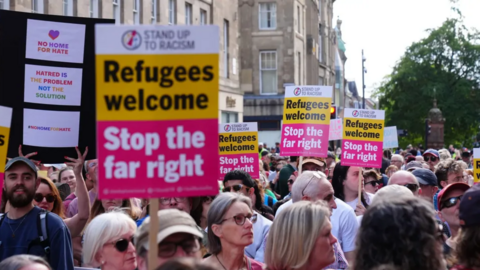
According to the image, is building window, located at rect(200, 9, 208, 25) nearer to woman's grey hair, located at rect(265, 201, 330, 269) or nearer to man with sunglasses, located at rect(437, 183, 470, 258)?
man with sunglasses, located at rect(437, 183, 470, 258)

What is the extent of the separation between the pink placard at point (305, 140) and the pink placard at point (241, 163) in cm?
45

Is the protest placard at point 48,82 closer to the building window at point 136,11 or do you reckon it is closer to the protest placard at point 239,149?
the protest placard at point 239,149

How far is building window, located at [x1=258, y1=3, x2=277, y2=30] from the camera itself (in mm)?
49188

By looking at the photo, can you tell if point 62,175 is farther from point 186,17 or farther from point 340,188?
point 186,17

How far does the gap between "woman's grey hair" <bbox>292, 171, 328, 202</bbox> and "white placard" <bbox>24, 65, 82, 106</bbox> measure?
6.73 feet

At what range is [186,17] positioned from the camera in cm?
3284

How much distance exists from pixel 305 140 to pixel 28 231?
6.69m

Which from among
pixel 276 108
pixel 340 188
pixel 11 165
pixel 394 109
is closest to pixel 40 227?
pixel 11 165

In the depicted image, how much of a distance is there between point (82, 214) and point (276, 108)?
41.4m

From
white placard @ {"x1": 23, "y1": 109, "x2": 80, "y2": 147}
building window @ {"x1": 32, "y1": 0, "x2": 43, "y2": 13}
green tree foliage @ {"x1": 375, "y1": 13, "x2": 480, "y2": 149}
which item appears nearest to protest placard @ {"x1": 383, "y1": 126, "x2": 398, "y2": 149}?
building window @ {"x1": 32, "y1": 0, "x2": 43, "y2": 13}

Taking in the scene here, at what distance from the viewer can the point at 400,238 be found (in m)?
3.86

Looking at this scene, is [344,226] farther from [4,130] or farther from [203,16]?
[203,16]

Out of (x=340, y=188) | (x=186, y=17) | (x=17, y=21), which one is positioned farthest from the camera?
(x=186, y=17)

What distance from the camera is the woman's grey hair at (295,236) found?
4.88 m
